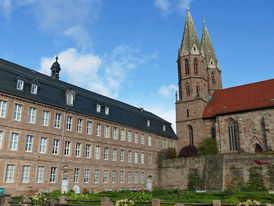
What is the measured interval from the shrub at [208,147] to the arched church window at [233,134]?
2456 millimetres

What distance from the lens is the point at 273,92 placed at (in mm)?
39812

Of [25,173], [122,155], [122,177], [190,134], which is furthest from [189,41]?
[25,173]

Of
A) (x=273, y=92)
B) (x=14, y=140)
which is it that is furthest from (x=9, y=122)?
(x=273, y=92)

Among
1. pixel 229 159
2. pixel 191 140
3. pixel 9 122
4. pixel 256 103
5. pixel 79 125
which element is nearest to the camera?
pixel 9 122

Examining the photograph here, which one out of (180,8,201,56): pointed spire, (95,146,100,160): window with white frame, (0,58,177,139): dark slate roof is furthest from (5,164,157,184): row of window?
(180,8,201,56): pointed spire

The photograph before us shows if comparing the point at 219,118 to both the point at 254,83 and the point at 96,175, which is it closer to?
the point at 254,83

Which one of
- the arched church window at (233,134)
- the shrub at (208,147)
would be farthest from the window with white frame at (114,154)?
the arched church window at (233,134)

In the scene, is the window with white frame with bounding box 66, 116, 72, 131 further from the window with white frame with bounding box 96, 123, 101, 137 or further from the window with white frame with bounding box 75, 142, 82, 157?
the window with white frame with bounding box 96, 123, 101, 137

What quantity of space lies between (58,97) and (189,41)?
2960cm

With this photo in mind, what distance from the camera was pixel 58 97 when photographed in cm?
2933

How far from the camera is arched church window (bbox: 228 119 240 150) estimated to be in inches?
1578

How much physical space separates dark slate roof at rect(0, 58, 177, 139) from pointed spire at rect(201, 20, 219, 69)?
1963 centimetres

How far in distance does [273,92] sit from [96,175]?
93.3ft

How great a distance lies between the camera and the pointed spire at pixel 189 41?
49.3 m
